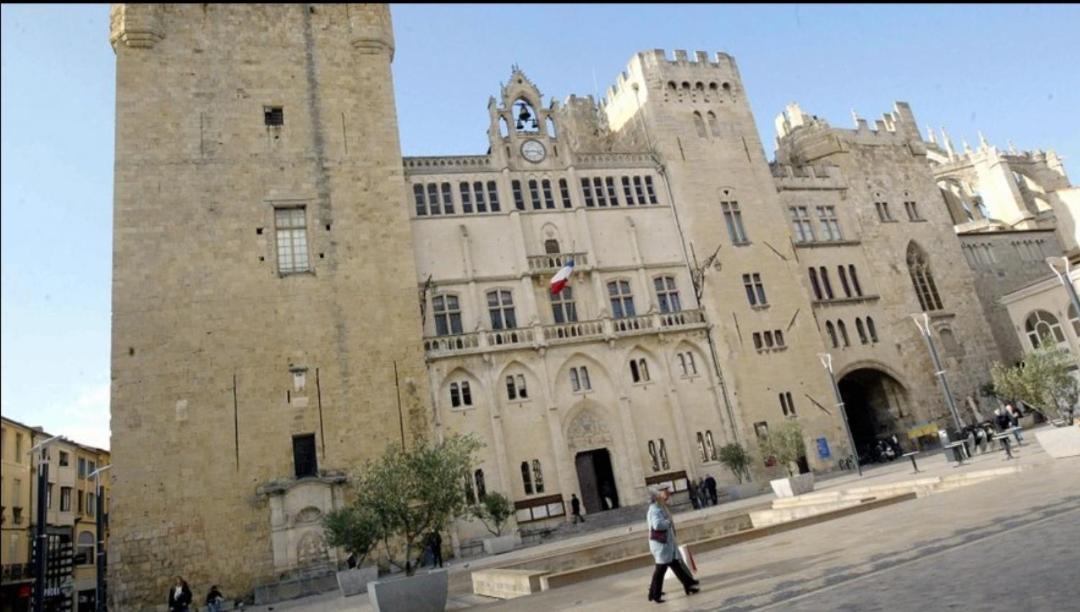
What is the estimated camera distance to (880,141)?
42.0m

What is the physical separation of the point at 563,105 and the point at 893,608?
41.0 m

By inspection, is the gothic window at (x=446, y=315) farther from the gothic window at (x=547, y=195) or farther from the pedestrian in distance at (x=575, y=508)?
the pedestrian in distance at (x=575, y=508)

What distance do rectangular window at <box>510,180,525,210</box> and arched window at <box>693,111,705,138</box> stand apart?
11.4 metres

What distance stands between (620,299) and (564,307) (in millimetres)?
2945

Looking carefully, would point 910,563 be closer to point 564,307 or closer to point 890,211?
point 564,307

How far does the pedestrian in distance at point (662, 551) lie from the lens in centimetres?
885

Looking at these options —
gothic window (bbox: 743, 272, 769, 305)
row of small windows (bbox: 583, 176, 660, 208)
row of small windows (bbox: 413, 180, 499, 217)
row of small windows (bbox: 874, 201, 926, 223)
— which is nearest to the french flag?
row of small windows (bbox: 583, 176, 660, 208)

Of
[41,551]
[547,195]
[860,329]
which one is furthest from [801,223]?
[41,551]

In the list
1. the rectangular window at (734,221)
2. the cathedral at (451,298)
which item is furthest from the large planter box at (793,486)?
the rectangular window at (734,221)

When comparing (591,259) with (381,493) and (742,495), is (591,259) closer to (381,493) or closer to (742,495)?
(742,495)

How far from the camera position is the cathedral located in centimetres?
2445

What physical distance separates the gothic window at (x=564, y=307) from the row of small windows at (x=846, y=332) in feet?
47.4

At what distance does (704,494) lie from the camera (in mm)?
27516

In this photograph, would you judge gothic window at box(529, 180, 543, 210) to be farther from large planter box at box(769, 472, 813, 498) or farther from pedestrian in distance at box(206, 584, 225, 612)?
pedestrian in distance at box(206, 584, 225, 612)
